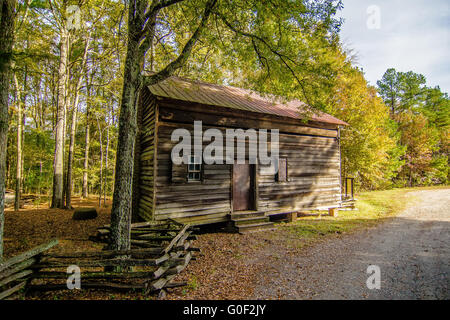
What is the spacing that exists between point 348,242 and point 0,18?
1073 cm

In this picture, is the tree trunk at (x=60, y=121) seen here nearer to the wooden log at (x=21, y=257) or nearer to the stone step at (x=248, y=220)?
the wooden log at (x=21, y=257)

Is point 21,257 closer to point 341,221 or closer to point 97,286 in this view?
point 97,286

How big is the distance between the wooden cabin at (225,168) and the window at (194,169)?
1.6 inches

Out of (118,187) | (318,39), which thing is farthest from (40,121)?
(318,39)

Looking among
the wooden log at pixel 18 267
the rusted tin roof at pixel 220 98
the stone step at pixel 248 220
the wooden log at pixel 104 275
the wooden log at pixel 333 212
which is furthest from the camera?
the wooden log at pixel 333 212

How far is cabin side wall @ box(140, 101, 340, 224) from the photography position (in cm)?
798

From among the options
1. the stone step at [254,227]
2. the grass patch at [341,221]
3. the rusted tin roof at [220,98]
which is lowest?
the grass patch at [341,221]

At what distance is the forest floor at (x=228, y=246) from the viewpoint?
14.6 ft

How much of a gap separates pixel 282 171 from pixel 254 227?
3.22 m

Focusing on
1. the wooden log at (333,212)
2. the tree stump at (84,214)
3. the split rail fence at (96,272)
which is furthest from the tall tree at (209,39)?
the wooden log at (333,212)

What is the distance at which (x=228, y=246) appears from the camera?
7316 millimetres

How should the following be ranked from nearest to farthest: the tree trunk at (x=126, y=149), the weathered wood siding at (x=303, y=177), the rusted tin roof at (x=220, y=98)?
the tree trunk at (x=126, y=149) < the rusted tin roof at (x=220, y=98) < the weathered wood siding at (x=303, y=177)

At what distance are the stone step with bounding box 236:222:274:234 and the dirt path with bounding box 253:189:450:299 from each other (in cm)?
233

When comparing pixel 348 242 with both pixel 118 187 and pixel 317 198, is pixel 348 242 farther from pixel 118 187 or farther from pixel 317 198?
pixel 118 187
